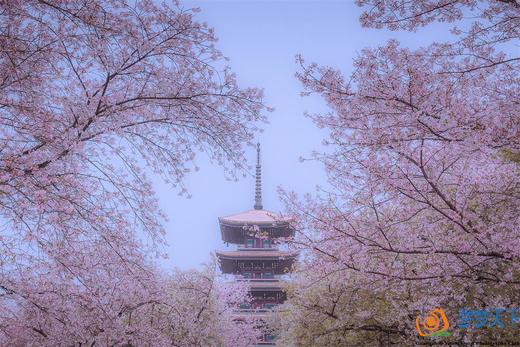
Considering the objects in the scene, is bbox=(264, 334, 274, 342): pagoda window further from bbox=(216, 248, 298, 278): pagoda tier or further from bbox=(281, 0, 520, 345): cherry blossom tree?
bbox=(281, 0, 520, 345): cherry blossom tree

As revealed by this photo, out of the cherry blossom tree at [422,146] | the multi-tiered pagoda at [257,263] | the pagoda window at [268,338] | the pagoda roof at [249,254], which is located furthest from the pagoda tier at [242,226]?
the cherry blossom tree at [422,146]

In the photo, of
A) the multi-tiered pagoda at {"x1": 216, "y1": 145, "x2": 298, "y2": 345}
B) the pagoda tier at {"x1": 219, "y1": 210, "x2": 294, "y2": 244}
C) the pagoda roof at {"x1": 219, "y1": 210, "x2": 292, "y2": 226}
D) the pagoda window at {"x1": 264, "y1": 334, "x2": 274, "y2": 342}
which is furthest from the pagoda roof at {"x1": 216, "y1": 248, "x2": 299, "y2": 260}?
the pagoda window at {"x1": 264, "y1": 334, "x2": 274, "y2": 342}

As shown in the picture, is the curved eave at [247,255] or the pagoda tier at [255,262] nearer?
the curved eave at [247,255]

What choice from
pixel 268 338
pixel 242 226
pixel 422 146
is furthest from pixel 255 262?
pixel 422 146

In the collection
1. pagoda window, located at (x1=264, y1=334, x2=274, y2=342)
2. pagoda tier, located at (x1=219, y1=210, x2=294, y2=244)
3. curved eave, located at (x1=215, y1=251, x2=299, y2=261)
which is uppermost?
pagoda tier, located at (x1=219, y1=210, x2=294, y2=244)

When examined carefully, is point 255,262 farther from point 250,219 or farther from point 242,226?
point 250,219

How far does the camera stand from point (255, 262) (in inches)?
981

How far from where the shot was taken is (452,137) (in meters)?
4.00

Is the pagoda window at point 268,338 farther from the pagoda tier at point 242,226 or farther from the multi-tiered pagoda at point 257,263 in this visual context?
the pagoda tier at point 242,226

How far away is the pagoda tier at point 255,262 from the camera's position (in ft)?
80.0

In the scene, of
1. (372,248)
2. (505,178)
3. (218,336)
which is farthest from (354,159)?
(218,336)

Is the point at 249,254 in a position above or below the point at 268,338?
above

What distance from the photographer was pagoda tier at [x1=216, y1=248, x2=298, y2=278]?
960 inches

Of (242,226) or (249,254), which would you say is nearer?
(249,254)
